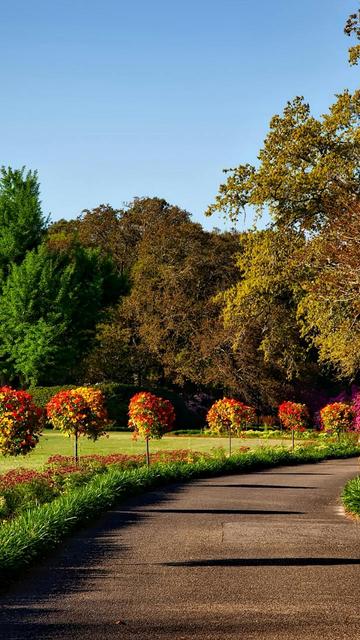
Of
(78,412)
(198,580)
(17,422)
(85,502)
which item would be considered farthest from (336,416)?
(198,580)

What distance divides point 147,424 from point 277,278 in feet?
33.1

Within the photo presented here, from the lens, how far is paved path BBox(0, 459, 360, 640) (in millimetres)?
6906

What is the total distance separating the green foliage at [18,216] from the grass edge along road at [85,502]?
27.2 meters

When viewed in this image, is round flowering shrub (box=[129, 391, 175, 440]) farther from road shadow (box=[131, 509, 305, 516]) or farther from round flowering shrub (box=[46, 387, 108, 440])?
road shadow (box=[131, 509, 305, 516])

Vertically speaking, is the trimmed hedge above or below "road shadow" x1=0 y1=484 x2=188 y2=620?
above

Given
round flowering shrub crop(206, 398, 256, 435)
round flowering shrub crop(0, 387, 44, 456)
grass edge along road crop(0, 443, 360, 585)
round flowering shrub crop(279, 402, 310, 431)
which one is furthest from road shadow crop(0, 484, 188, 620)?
round flowering shrub crop(279, 402, 310, 431)

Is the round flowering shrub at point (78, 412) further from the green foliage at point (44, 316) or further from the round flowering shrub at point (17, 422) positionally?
the green foliage at point (44, 316)

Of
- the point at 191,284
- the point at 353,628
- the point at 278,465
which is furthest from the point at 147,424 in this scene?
the point at 191,284

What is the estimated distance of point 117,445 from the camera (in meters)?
33.8

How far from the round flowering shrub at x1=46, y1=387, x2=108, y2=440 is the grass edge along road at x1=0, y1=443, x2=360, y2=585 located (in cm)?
226

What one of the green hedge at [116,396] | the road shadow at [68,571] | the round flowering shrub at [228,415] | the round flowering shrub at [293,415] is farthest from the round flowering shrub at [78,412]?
the green hedge at [116,396]

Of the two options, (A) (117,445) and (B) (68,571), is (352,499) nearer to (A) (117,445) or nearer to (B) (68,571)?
(B) (68,571)

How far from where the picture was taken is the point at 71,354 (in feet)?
158

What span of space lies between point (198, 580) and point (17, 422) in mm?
9822
